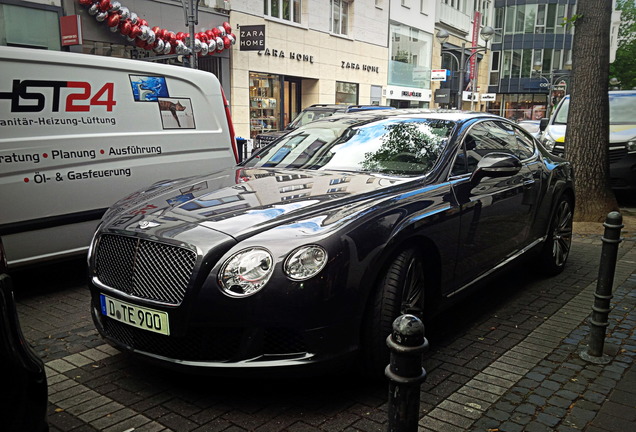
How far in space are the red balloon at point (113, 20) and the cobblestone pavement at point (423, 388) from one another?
1219 centimetres

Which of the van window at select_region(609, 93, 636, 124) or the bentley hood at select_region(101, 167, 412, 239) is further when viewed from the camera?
the van window at select_region(609, 93, 636, 124)

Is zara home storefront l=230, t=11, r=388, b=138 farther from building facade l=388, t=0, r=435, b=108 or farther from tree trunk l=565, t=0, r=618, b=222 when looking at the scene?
tree trunk l=565, t=0, r=618, b=222

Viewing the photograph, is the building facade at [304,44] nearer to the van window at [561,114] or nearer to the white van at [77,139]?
the van window at [561,114]

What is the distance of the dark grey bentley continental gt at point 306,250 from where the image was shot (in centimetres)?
276

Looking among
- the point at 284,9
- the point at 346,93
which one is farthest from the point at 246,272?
the point at 346,93

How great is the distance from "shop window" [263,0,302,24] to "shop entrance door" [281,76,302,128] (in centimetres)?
243

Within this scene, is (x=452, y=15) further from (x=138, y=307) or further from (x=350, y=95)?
(x=138, y=307)

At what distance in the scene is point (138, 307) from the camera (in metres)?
2.95

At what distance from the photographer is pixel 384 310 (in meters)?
3.02

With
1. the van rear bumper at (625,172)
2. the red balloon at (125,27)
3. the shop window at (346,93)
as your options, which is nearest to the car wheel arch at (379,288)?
the van rear bumper at (625,172)

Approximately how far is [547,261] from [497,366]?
2.32 metres

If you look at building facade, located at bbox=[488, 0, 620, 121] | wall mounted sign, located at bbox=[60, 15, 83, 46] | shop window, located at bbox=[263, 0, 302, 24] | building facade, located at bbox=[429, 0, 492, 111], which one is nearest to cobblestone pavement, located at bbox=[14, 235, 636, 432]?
wall mounted sign, located at bbox=[60, 15, 83, 46]

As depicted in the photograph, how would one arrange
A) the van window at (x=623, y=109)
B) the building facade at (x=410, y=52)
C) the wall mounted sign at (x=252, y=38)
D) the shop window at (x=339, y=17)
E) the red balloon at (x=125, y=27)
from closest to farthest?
the van window at (x=623, y=109)
the red balloon at (x=125, y=27)
the wall mounted sign at (x=252, y=38)
the shop window at (x=339, y=17)
the building facade at (x=410, y=52)

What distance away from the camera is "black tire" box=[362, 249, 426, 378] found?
3.00m
